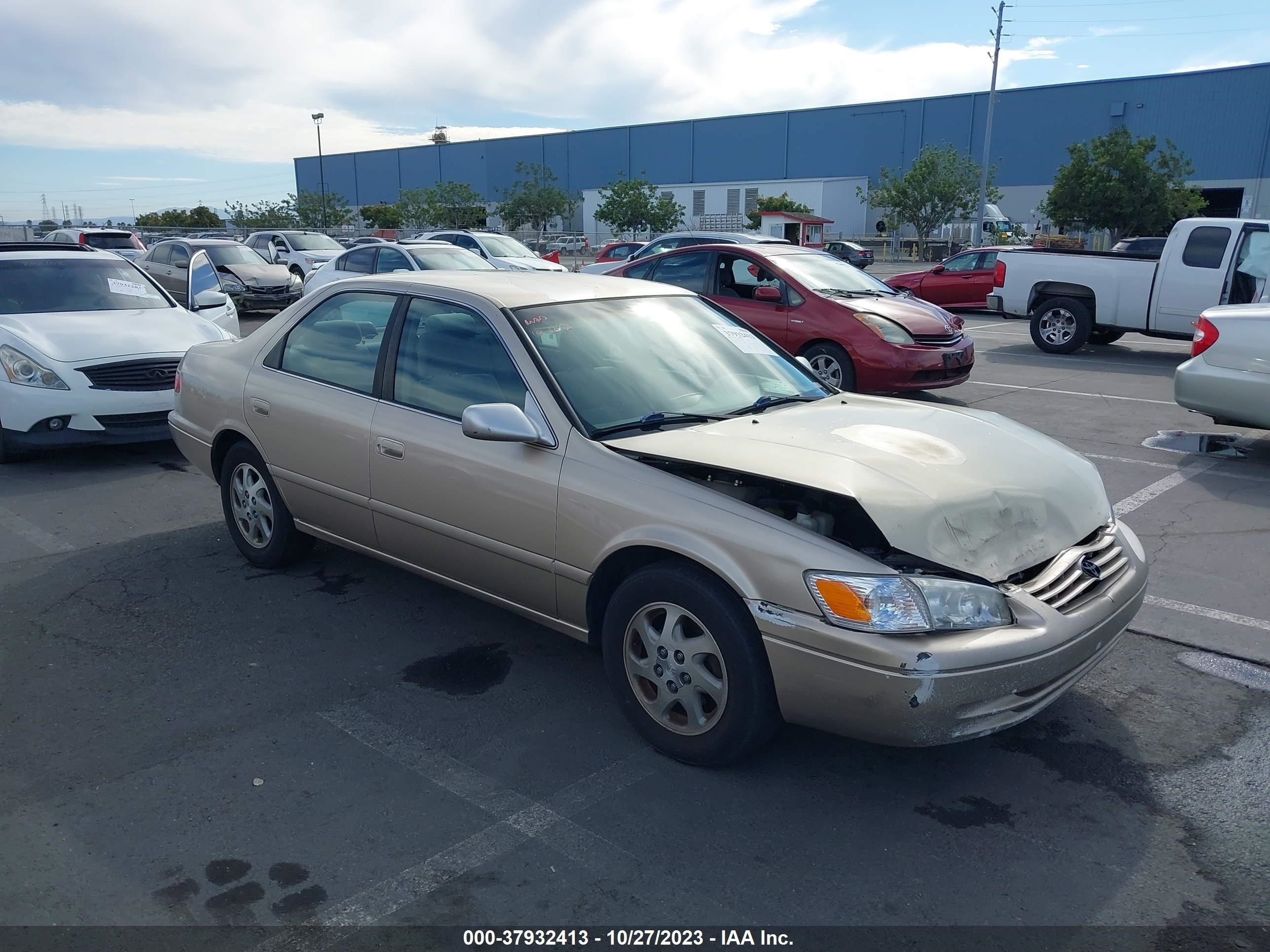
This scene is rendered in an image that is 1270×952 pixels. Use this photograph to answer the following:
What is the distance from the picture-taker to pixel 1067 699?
4051mm

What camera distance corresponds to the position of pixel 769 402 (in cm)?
438

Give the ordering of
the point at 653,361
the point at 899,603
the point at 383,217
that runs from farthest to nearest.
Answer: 1. the point at 383,217
2. the point at 653,361
3. the point at 899,603

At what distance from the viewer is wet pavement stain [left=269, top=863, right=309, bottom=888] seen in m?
2.89

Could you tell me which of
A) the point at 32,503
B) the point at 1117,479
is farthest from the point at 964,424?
the point at 32,503

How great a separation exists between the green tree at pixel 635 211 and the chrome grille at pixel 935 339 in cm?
4370

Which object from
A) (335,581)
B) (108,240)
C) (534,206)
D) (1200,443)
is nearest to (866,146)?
(534,206)

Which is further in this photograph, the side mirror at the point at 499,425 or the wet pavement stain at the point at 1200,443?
the wet pavement stain at the point at 1200,443

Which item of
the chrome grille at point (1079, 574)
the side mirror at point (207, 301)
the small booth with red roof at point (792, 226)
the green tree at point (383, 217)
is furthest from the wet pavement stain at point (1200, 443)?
the green tree at point (383, 217)

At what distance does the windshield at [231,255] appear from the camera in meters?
20.3

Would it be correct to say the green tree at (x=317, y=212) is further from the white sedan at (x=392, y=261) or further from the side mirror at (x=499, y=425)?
the side mirror at (x=499, y=425)

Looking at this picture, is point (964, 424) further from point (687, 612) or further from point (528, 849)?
point (528, 849)

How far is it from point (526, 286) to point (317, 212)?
60.2 m

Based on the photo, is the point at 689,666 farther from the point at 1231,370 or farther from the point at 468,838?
the point at 1231,370

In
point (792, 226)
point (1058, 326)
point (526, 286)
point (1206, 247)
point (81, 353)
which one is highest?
point (526, 286)
